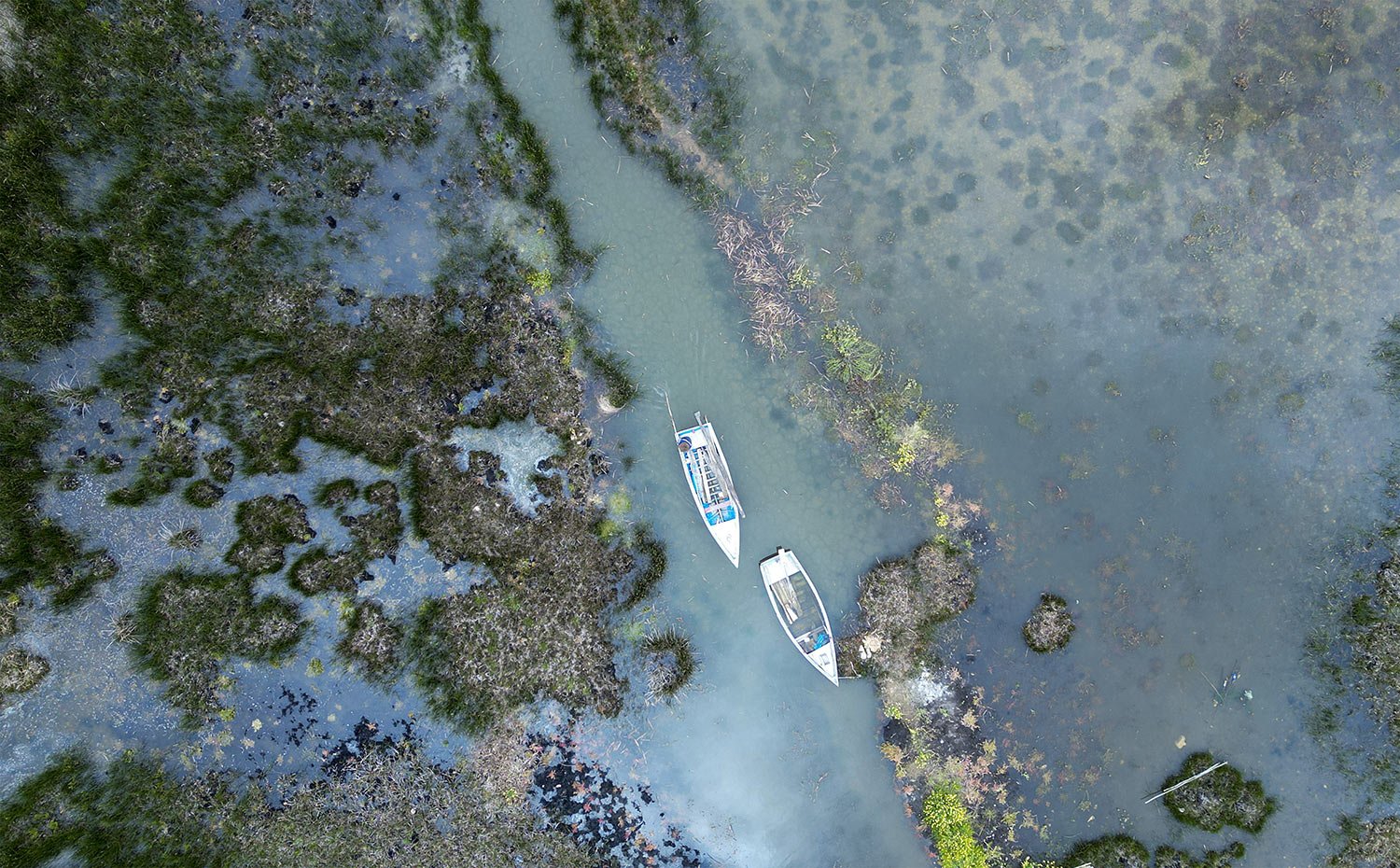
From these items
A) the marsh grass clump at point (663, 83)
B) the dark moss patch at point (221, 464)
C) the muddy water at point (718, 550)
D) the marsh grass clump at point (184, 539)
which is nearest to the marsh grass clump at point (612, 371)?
the muddy water at point (718, 550)

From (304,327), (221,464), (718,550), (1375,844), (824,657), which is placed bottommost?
(1375,844)

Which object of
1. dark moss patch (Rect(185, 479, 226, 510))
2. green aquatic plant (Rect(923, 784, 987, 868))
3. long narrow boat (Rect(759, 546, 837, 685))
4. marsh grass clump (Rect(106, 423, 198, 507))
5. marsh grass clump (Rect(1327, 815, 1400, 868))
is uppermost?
marsh grass clump (Rect(106, 423, 198, 507))

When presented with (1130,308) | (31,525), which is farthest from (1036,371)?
(31,525)

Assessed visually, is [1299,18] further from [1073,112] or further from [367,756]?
[367,756]

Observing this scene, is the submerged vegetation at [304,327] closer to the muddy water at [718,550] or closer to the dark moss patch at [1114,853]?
the muddy water at [718,550]

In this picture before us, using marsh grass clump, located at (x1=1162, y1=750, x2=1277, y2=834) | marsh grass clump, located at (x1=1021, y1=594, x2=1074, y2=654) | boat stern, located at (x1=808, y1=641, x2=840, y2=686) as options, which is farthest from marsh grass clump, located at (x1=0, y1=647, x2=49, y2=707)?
marsh grass clump, located at (x1=1162, y1=750, x2=1277, y2=834)

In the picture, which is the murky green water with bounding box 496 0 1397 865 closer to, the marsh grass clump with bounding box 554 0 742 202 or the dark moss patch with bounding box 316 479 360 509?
the marsh grass clump with bounding box 554 0 742 202

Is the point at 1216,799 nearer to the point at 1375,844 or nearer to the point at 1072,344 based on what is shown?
the point at 1375,844
